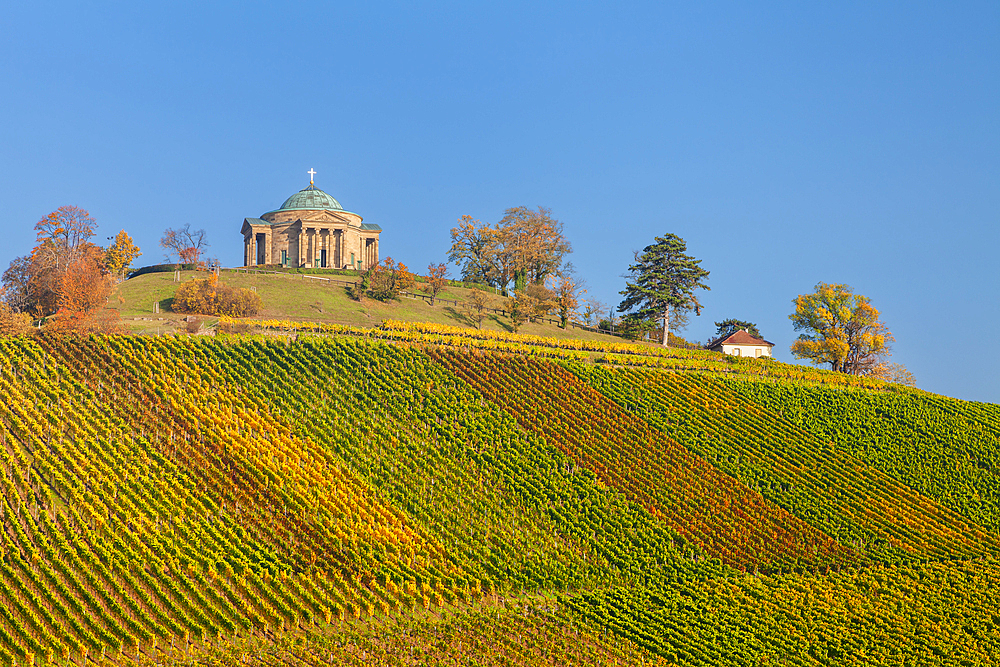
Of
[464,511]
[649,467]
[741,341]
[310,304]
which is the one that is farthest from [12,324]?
[741,341]

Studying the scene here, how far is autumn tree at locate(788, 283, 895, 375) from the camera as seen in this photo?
2621 inches

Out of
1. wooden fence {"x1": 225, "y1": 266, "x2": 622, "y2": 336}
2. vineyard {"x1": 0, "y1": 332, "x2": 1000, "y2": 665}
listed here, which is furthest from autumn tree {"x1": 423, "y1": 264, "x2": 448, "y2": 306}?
vineyard {"x1": 0, "y1": 332, "x2": 1000, "y2": 665}

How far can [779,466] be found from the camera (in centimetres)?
3753

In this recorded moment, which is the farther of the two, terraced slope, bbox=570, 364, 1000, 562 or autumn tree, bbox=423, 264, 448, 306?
autumn tree, bbox=423, 264, 448, 306

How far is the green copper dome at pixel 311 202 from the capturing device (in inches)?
3135

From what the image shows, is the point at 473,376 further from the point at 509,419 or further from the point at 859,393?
the point at 859,393

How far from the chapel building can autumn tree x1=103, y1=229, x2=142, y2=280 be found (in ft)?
39.2

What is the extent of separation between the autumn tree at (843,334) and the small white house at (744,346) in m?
4.15

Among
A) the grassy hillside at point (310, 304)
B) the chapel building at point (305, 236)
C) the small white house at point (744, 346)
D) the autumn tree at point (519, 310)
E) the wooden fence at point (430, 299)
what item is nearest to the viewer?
the grassy hillside at point (310, 304)

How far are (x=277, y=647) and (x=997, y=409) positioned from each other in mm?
44582

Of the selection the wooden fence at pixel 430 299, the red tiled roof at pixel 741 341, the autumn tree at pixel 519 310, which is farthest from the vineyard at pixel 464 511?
the red tiled roof at pixel 741 341

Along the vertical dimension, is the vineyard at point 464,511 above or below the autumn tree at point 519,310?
below

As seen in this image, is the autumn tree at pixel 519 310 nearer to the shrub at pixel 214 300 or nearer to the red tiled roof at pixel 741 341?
the red tiled roof at pixel 741 341

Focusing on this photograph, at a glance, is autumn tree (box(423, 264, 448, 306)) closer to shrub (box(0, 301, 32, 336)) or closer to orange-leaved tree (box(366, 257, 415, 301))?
orange-leaved tree (box(366, 257, 415, 301))
